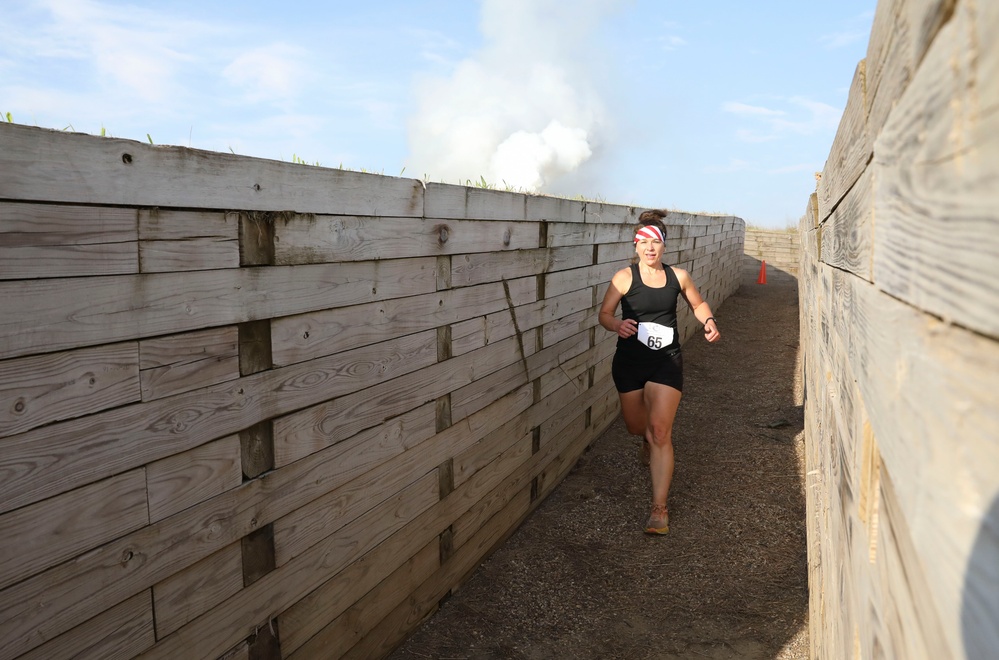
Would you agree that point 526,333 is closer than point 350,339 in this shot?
No

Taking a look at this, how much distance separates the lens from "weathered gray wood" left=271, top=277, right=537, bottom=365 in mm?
2877

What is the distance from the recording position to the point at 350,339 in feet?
10.5

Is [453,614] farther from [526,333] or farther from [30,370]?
[30,370]

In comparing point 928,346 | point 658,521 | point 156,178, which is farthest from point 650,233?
point 928,346

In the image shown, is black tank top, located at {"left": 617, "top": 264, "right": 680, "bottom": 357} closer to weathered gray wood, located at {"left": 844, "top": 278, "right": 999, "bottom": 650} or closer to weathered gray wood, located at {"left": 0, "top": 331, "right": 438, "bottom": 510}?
weathered gray wood, located at {"left": 0, "top": 331, "right": 438, "bottom": 510}

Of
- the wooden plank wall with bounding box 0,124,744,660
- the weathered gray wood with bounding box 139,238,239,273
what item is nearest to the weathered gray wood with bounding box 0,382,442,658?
the wooden plank wall with bounding box 0,124,744,660

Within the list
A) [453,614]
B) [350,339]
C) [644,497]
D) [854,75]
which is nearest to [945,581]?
[854,75]

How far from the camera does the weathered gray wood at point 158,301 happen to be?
193 centimetres

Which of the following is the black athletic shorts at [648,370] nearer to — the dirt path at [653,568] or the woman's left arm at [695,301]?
the woman's left arm at [695,301]

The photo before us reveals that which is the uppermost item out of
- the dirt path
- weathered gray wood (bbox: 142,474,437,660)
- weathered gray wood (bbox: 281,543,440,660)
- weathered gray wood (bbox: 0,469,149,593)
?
weathered gray wood (bbox: 0,469,149,593)

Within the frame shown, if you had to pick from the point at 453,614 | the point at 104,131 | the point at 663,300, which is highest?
the point at 104,131

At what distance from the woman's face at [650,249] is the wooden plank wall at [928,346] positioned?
369 cm

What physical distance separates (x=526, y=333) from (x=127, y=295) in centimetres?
323

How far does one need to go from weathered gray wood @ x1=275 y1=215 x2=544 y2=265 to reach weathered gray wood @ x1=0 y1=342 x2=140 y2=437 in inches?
30.6
